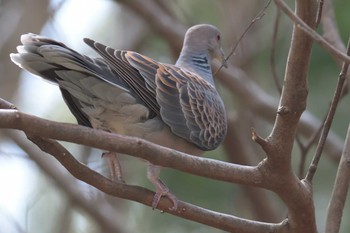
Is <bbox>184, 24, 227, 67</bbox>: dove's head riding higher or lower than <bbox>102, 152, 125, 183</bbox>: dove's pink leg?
higher

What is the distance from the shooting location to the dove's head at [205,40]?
423 cm

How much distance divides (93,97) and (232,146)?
7.72 ft

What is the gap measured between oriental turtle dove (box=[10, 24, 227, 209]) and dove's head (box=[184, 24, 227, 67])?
346 mm

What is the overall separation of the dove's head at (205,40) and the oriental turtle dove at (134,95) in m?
0.35

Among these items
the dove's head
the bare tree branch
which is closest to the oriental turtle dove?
the dove's head

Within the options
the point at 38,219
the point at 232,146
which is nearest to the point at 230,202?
the point at 232,146

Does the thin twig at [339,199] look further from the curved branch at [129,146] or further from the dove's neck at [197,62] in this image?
the dove's neck at [197,62]

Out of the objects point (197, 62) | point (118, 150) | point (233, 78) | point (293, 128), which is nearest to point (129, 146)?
point (118, 150)

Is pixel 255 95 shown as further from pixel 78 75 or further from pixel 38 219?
pixel 78 75

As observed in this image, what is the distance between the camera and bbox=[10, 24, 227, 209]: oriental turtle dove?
113 inches

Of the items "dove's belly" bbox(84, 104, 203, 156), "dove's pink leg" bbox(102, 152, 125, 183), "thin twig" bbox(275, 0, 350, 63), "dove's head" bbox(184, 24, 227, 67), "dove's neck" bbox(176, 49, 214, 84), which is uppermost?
"thin twig" bbox(275, 0, 350, 63)

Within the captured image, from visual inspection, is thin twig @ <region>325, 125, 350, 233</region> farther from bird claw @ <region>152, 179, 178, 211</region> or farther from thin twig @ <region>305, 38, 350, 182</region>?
bird claw @ <region>152, 179, 178, 211</region>

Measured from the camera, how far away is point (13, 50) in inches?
203

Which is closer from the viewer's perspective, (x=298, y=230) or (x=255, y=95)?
(x=298, y=230)
